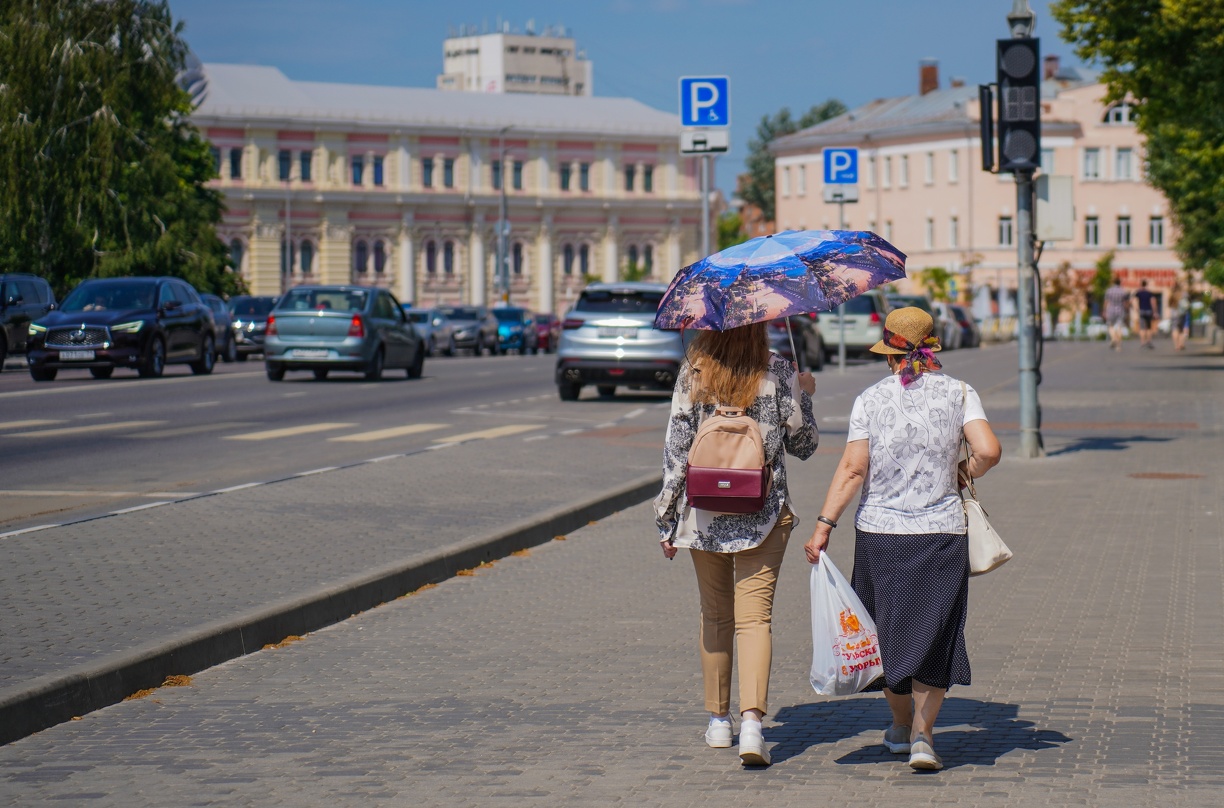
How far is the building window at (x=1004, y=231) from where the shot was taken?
111688 millimetres

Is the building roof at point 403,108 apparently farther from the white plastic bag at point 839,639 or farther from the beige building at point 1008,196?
the white plastic bag at point 839,639

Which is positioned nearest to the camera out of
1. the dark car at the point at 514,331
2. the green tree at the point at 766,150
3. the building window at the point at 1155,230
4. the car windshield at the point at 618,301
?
the car windshield at the point at 618,301

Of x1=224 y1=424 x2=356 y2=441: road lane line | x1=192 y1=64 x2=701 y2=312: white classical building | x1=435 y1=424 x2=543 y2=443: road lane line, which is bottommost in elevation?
x1=435 y1=424 x2=543 y2=443: road lane line

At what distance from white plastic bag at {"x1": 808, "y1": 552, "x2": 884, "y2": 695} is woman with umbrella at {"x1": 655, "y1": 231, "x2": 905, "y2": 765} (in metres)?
0.18

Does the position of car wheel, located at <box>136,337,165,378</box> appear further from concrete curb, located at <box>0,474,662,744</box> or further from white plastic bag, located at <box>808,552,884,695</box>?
white plastic bag, located at <box>808,552,884,695</box>

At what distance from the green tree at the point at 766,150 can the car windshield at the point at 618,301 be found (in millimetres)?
121013

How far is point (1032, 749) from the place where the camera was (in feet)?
21.2

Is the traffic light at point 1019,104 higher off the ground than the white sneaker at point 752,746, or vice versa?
the traffic light at point 1019,104

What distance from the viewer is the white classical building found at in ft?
378

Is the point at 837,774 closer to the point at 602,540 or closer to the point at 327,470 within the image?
the point at 602,540

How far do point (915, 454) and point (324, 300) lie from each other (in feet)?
90.2

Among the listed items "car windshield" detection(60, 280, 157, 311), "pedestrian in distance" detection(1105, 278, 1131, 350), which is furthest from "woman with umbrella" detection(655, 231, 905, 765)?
"pedestrian in distance" detection(1105, 278, 1131, 350)

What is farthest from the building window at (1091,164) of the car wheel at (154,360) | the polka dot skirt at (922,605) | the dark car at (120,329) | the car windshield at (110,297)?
the polka dot skirt at (922,605)

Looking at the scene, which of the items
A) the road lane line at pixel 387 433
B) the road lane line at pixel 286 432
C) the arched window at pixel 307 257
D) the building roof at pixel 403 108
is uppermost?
the building roof at pixel 403 108
